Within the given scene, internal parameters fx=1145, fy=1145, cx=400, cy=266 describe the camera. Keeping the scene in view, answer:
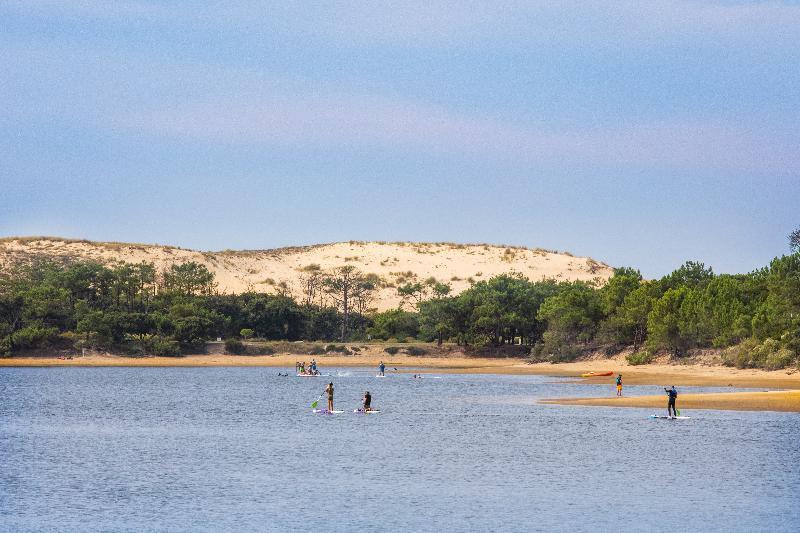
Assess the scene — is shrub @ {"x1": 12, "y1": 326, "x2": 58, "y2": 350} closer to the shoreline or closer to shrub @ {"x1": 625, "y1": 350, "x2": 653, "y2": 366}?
shrub @ {"x1": 625, "y1": 350, "x2": 653, "y2": 366}

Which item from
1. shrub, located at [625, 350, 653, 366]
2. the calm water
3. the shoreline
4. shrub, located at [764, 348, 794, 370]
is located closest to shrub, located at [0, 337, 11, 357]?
the calm water

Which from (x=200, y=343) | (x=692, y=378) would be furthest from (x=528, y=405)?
(x=200, y=343)

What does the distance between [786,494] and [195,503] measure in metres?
19.1

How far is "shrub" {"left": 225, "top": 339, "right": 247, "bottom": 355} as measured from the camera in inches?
5655

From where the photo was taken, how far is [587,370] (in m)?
121

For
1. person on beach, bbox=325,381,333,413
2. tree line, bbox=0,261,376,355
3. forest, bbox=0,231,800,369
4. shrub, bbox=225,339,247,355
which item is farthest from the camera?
shrub, bbox=225,339,247,355

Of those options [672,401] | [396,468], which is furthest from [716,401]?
[396,468]

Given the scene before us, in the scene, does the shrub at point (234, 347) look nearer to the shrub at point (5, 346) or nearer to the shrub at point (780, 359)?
the shrub at point (5, 346)

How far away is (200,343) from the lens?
143 metres

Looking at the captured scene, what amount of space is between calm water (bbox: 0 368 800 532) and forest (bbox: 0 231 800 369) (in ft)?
105

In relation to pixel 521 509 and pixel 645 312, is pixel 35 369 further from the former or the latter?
pixel 521 509

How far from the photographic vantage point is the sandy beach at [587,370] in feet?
236

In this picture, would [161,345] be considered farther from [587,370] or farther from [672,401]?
[672,401]

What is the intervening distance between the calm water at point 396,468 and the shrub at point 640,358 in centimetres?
3921
